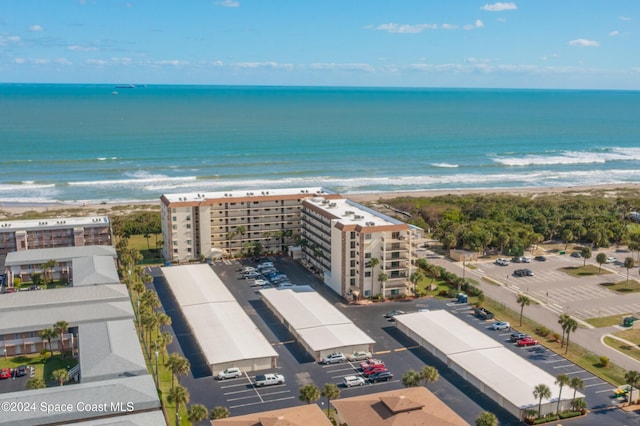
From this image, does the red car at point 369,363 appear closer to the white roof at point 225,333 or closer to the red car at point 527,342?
the white roof at point 225,333

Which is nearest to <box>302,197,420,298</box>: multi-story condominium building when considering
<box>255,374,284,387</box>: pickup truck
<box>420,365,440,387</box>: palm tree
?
<box>255,374,284,387</box>: pickup truck

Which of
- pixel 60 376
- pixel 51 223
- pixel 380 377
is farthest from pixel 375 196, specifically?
pixel 60 376

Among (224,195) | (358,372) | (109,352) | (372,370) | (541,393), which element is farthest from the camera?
(224,195)

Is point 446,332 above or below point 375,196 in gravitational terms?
below

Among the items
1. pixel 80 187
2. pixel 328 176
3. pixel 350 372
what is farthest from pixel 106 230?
pixel 328 176

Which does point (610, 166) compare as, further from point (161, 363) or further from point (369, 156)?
point (161, 363)

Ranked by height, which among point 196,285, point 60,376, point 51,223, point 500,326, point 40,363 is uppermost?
point 51,223

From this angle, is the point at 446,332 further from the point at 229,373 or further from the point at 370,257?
the point at 229,373
